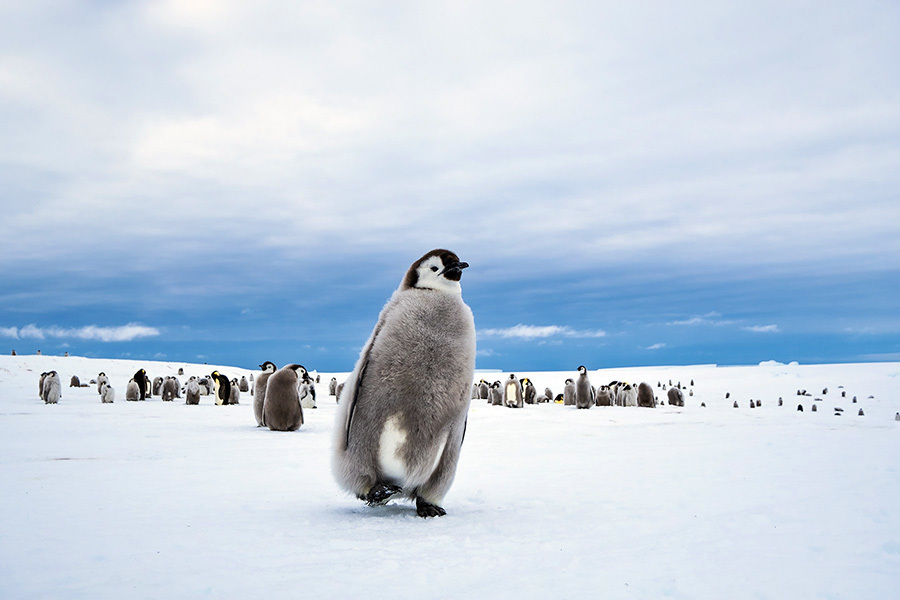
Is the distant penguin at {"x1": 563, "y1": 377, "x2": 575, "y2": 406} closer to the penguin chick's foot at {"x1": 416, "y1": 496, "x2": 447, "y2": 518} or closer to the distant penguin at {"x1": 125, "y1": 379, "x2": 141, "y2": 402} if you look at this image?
the distant penguin at {"x1": 125, "y1": 379, "x2": 141, "y2": 402}

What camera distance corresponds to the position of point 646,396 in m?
23.1

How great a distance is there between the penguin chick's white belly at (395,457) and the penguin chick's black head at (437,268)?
913 mm

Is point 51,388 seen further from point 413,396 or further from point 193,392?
point 413,396

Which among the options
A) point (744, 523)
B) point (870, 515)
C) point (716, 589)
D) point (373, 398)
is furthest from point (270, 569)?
point (870, 515)

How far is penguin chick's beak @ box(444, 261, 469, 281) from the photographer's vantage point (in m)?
4.30

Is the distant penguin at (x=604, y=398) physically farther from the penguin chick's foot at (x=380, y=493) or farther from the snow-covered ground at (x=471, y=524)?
the penguin chick's foot at (x=380, y=493)

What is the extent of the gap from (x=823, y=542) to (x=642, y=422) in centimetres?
1019

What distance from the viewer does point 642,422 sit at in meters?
13.4

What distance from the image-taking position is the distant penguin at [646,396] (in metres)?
23.0

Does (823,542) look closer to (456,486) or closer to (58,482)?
(456,486)

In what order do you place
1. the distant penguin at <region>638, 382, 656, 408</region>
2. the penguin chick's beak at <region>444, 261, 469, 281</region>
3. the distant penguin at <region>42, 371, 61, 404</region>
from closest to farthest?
the penguin chick's beak at <region>444, 261, 469, 281</region> → the distant penguin at <region>42, 371, 61, 404</region> → the distant penguin at <region>638, 382, 656, 408</region>

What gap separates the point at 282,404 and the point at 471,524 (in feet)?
24.4

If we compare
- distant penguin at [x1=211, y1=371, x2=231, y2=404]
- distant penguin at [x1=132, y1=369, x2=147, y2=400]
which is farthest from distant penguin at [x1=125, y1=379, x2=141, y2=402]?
distant penguin at [x1=211, y1=371, x2=231, y2=404]

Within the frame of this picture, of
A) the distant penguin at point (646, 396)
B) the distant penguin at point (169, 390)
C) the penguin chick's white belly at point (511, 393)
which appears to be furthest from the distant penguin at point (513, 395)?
the distant penguin at point (169, 390)
